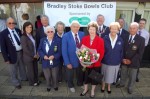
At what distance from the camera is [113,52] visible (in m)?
4.15

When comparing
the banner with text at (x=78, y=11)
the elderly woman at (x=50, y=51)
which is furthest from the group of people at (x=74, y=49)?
the banner with text at (x=78, y=11)

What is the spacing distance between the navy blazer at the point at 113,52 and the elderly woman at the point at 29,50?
1879 millimetres

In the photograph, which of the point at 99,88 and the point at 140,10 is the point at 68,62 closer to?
the point at 99,88

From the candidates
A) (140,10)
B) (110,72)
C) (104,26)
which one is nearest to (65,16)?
(104,26)

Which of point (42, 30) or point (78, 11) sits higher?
point (78, 11)

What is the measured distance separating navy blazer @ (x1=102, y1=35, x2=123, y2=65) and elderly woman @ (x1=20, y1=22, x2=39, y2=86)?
188 centimetres

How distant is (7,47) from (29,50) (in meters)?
0.56

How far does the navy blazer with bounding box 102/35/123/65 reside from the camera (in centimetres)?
414

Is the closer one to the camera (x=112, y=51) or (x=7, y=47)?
(x=112, y=51)

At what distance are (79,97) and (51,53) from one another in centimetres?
138

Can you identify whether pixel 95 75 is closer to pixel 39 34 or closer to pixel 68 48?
pixel 68 48

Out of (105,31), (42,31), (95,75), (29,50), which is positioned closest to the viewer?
(95,75)

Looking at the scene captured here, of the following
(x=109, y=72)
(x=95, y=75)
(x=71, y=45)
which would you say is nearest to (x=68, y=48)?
A: (x=71, y=45)

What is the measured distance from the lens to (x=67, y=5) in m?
5.02
